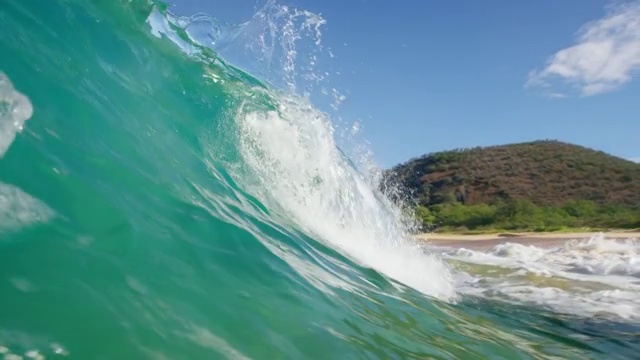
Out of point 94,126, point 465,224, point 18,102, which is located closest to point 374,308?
point 94,126

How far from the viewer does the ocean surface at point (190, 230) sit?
256 centimetres

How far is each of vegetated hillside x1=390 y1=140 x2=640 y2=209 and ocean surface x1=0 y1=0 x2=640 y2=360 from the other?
48441mm

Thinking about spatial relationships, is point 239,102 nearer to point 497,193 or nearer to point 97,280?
point 97,280

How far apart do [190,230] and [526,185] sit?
63204mm

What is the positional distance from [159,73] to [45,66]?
1763 mm

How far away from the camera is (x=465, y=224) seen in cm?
4462

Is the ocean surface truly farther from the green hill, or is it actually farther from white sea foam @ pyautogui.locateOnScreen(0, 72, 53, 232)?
the green hill

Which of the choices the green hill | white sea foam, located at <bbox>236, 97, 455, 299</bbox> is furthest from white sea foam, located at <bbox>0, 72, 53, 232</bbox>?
the green hill

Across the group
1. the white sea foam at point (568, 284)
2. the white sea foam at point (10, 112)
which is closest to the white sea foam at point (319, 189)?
the white sea foam at point (568, 284)

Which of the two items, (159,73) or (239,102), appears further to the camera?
(239,102)

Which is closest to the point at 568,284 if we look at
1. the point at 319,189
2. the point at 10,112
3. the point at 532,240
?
the point at 319,189

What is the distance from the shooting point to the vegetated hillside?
57.6m

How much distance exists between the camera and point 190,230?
3.72 meters

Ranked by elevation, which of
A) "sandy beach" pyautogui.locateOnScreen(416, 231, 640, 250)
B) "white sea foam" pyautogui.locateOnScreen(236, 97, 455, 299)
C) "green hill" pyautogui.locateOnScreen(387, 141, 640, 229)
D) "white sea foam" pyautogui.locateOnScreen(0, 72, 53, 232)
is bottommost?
"white sea foam" pyautogui.locateOnScreen(0, 72, 53, 232)
